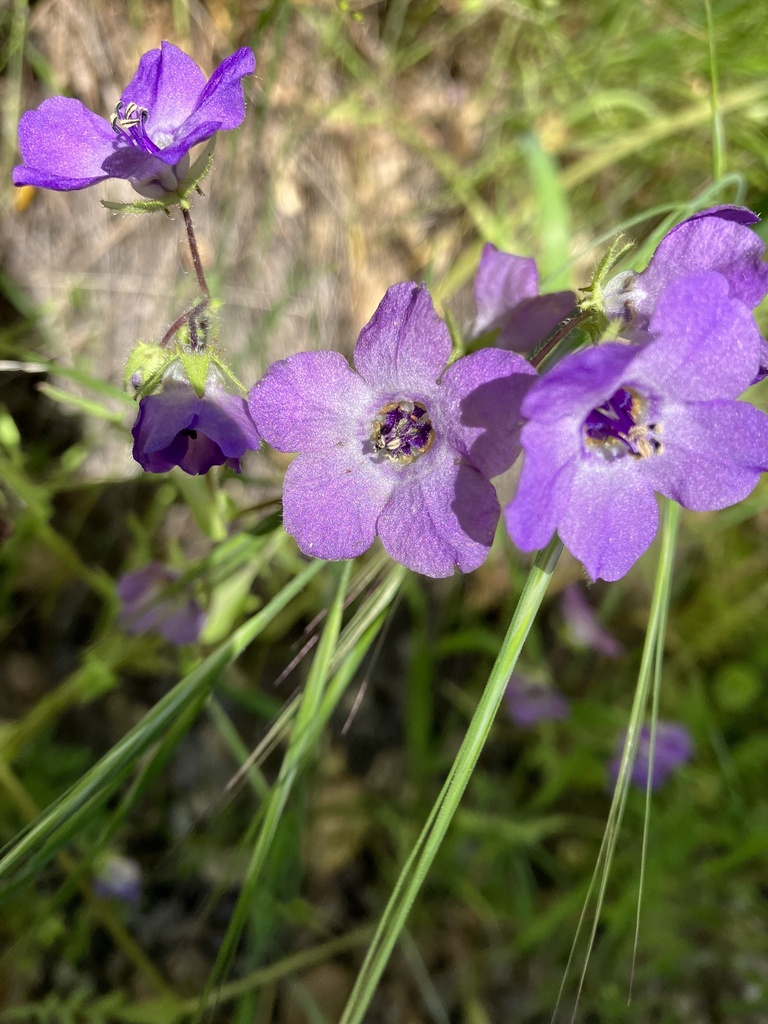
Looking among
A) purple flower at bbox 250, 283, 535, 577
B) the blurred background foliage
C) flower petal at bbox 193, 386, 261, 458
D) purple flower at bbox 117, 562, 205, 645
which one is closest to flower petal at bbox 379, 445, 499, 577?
purple flower at bbox 250, 283, 535, 577

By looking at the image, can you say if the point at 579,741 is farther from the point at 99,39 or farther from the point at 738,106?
the point at 99,39

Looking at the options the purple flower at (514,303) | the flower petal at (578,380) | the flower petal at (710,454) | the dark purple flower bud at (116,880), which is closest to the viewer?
the flower petal at (578,380)

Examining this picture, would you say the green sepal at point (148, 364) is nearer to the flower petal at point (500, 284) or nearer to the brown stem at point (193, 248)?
the brown stem at point (193, 248)

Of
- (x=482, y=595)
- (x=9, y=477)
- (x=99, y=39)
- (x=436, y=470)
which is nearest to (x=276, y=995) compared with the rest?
(x=482, y=595)

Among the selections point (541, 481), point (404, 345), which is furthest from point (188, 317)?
point (541, 481)

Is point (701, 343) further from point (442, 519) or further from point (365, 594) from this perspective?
point (365, 594)

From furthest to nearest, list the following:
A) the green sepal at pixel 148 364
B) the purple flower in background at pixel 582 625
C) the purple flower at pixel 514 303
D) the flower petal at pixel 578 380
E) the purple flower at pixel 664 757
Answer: the purple flower in background at pixel 582 625 → the purple flower at pixel 664 757 → the purple flower at pixel 514 303 → the green sepal at pixel 148 364 → the flower petal at pixel 578 380

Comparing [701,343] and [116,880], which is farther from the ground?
[701,343]

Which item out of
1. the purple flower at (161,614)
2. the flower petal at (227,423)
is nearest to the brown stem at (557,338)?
the flower petal at (227,423)
